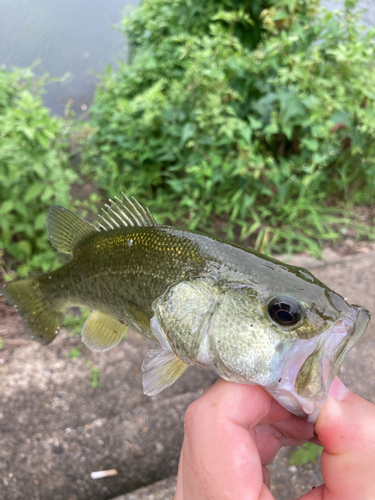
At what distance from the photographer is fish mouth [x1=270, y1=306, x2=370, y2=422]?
3.48ft

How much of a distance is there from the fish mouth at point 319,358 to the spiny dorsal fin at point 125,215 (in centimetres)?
88

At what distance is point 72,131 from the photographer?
473cm

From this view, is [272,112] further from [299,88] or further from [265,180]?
[265,180]

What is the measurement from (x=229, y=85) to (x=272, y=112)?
1.95 ft

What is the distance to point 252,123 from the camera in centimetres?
301

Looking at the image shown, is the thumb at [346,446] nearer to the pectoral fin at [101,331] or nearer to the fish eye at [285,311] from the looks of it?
the fish eye at [285,311]

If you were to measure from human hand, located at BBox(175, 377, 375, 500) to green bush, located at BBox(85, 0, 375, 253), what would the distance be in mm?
2291

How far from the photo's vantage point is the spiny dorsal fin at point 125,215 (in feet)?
5.17

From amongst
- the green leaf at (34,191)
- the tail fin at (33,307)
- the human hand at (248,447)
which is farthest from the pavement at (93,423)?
the green leaf at (34,191)

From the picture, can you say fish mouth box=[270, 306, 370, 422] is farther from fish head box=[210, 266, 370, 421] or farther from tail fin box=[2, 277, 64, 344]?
tail fin box=[2, 277, 64, 344]

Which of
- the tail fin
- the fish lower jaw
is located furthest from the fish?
the tail fin

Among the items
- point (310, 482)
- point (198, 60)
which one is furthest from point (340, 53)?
point (310, 482)

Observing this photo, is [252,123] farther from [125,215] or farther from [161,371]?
[161,371]

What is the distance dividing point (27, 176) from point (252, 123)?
2.14 metres
